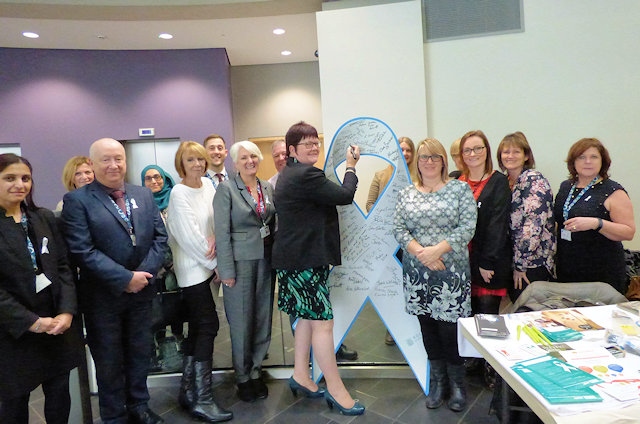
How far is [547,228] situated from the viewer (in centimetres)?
220

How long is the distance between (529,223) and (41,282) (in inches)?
101

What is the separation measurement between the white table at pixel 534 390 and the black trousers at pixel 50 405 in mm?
1947

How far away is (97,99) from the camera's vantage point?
557 centimetres

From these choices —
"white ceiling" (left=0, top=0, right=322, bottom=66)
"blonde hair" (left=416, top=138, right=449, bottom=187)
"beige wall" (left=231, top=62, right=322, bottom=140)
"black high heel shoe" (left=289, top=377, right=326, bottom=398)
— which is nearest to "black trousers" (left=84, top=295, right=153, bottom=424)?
"black high heel shoe" (left=289, top=377, right=326, bottom=398)

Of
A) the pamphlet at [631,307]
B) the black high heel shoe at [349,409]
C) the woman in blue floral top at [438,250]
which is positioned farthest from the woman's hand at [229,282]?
the pamphlet at [631,307]

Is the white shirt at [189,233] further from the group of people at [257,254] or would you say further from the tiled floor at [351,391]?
the tiled floor at [351,391]

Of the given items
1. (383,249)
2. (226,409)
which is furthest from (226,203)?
(226,409)

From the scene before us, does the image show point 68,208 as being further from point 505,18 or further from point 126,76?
point 126,76

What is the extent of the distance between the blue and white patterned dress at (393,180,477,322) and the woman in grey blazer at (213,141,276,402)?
0.86 meters

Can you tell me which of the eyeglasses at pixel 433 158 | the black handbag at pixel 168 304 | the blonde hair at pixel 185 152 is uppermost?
the blonde hair at pixel 185 152

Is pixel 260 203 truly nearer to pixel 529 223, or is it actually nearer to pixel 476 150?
pixel 476 150

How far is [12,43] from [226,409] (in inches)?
228

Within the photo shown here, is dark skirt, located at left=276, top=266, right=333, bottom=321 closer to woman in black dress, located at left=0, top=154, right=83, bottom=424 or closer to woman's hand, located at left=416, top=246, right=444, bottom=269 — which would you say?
woman's hand, located at left=416, top=246, right=444, bottom=269

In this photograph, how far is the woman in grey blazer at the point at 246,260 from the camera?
2262 millimetres
